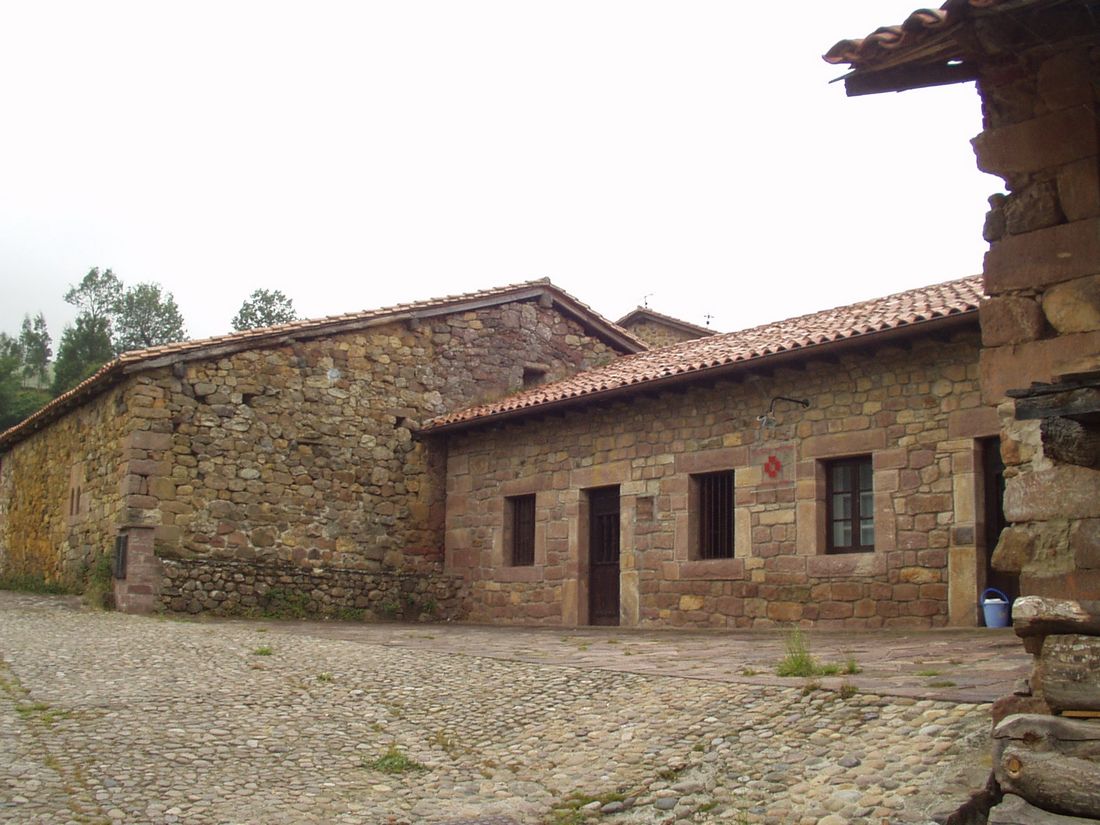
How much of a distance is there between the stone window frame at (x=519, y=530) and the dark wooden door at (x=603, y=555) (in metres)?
1.28

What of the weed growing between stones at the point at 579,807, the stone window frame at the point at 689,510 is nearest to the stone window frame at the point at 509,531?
the stone window frame at the point at 689,510

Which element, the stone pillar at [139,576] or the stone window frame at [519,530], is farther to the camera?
the stone window frame at [519,530]

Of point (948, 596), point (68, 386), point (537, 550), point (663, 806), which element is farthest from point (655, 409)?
point (68, 386)

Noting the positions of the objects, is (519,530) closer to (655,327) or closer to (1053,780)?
(655,327)

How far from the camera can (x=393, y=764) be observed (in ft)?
24.0

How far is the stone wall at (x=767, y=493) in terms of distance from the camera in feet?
39.5

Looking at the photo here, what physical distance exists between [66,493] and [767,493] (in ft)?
37.6

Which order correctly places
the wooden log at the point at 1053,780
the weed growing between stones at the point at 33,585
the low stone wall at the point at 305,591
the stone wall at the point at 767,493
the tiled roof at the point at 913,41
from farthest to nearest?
the weed growing between stones at the point at 33,585 → the low stone wall at the point at 305,591 → the stone wall at the point at 767,493 → the tiled roof at the point at 913,41 → the wooden log at the point at 1053,780

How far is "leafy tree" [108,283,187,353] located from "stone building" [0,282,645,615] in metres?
36.2

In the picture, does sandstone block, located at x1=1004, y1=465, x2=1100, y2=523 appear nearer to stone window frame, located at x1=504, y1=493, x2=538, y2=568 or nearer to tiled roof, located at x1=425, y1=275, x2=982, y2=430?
tiled roof, located at x1=425, y1=275, x2=982, y2=430

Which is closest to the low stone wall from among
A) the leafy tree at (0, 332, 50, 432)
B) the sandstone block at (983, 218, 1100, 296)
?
the sandstone block at (983, 218, 1100, 296)

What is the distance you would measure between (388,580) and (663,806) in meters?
11.9

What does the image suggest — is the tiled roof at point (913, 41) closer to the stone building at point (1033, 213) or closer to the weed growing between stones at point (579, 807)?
the stone building at point (1033, 213)

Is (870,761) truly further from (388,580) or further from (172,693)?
(388,580)
